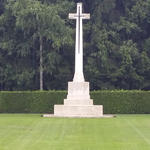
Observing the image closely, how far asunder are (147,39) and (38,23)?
9.79 meters

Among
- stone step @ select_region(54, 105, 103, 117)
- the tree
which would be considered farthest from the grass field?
the tree

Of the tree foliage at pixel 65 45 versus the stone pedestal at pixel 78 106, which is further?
the tree foliage at pixel 65 45

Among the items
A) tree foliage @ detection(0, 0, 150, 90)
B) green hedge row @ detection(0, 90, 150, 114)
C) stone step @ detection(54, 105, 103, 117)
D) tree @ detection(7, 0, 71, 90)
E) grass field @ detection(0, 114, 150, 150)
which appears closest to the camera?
grass field @ detection(0, 114, 150, 150)

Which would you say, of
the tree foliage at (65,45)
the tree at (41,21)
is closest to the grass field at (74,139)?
the tree at (41,21)

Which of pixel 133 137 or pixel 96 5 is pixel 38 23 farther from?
pixel 133 137

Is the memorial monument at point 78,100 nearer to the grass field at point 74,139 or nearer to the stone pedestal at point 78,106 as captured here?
the stone pedestal at point 78,106

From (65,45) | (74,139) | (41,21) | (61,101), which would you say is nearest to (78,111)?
(61,101)

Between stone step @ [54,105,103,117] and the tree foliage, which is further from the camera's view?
the tree foliage

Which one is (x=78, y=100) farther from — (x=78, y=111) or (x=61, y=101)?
(x=61, y=101)

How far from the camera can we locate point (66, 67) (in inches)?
1735

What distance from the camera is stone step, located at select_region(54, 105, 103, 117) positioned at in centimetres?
3061

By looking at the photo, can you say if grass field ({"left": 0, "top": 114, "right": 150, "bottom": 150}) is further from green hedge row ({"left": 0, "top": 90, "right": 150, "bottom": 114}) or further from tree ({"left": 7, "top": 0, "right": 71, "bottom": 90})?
tree ({"left": 7, "top": 0, "right": 71, "bottom": 90})

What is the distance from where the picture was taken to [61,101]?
3597 cm

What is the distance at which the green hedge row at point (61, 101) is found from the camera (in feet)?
117
